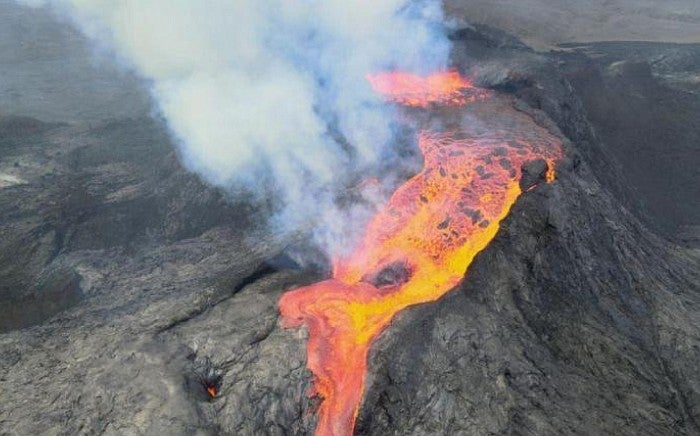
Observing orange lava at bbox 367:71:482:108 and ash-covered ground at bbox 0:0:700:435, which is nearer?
ash-covered ground at bbox 0:0:700:435

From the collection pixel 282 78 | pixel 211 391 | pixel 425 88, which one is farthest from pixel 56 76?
pixel 211 391

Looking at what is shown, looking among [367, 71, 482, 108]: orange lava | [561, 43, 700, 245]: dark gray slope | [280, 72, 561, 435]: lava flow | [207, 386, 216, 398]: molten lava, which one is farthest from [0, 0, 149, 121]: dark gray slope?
[561, 43, 700, 245]: dark gray slope

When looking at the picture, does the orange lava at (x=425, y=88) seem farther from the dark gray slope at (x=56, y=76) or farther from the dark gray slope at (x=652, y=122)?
the dark gray slope at (x=56, y=76)

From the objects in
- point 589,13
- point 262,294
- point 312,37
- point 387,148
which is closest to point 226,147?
point 387,148

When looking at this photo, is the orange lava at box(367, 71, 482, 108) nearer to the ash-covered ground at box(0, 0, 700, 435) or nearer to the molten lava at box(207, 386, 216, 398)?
the ash-covered ground at box(0, 0, 700, 435)

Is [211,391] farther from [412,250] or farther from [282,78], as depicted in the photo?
[282,78]

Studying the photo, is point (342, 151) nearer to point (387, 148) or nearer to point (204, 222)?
point (387, 148)
